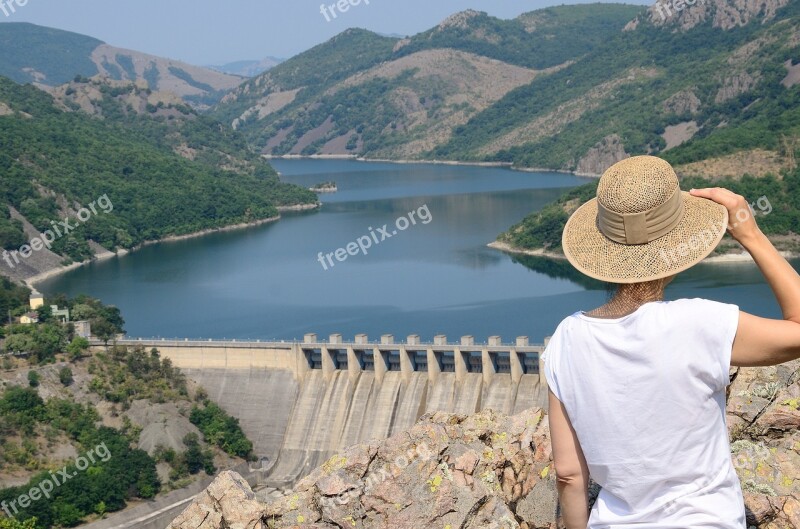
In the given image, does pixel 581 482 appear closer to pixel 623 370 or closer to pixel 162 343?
pixel 623 370

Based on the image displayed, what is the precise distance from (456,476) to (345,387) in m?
34.7

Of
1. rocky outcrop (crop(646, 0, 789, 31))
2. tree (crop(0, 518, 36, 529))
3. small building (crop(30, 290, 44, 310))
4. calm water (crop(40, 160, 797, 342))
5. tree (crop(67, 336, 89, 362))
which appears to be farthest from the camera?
rocky outcrop (crop(646, 0, 789, 31))

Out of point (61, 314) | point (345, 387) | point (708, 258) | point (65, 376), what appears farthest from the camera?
point (708, 258)

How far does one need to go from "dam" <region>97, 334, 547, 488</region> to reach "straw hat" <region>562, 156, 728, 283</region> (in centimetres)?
3351

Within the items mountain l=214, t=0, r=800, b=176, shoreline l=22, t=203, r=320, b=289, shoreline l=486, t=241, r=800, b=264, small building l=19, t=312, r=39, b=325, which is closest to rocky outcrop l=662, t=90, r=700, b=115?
mountain l=214, t=0, r=800, b=176

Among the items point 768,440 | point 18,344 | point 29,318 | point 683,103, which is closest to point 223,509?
point 768,440

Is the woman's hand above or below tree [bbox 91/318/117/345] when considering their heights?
above

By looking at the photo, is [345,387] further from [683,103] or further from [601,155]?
[683,103]

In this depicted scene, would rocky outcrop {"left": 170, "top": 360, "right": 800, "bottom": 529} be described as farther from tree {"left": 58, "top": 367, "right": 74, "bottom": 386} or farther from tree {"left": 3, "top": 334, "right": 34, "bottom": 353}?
tree {"left": 3, "top": 334, "right": 34, "bottom": 353}

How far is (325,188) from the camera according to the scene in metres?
136

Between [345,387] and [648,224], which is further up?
[648,224]

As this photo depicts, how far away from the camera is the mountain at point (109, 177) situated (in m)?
89.4

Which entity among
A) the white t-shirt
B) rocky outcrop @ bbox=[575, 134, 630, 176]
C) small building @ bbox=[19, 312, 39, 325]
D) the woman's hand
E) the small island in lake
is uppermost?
the woman's hand

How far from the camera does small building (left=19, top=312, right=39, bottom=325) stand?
167 ft
